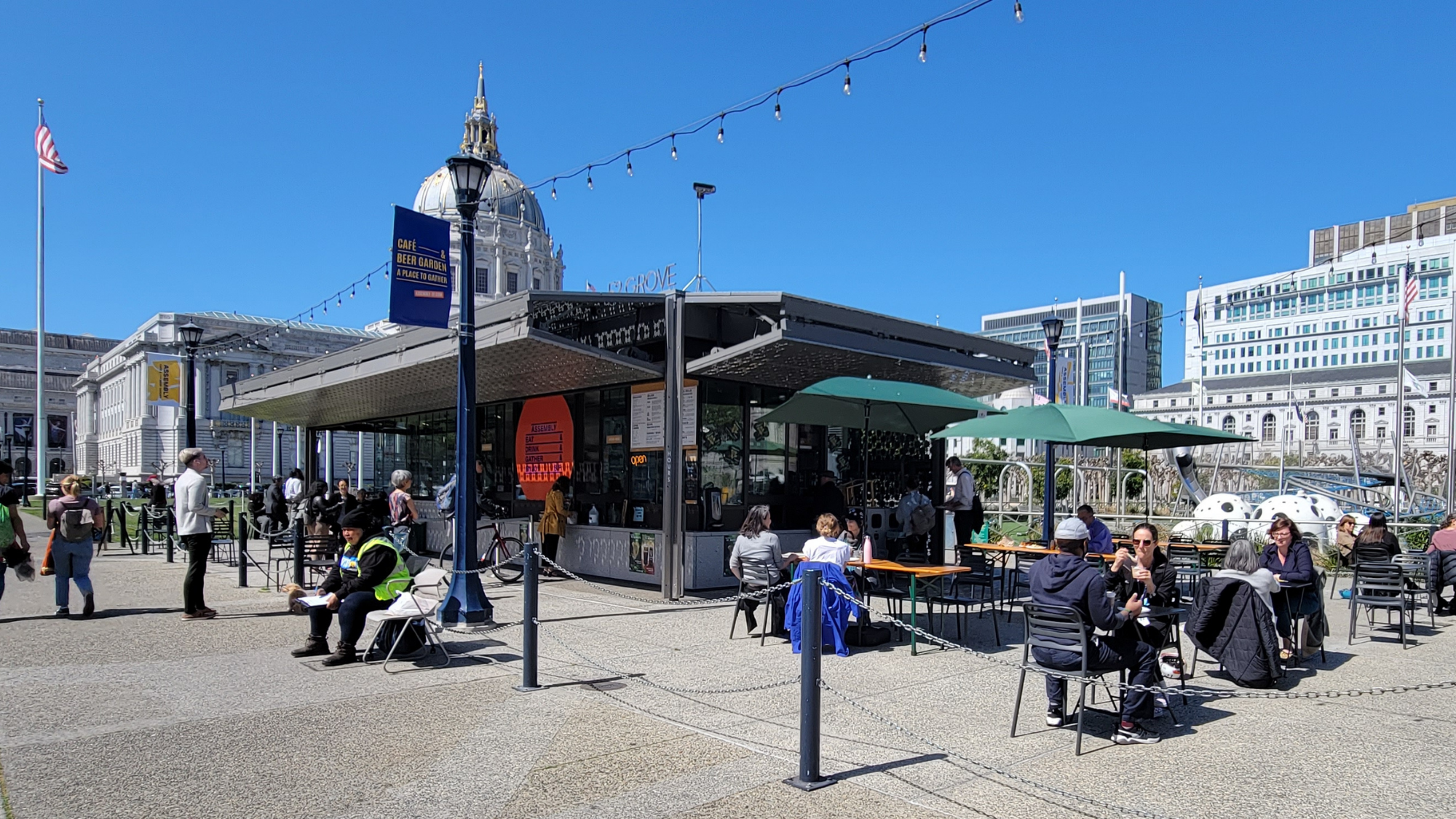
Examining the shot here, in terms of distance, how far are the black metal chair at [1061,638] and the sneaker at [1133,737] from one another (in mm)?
136

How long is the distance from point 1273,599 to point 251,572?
14.8 m

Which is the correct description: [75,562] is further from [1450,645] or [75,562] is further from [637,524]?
[1450,645]

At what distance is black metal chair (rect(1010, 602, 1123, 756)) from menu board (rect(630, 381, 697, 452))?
22.4 feet

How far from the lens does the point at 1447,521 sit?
12.4m

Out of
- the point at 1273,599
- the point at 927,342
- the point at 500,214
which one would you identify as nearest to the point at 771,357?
the point at 927,342

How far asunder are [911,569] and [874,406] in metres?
3.51

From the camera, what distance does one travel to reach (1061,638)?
618cm

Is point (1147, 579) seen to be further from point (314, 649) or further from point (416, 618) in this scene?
point (314, 649)

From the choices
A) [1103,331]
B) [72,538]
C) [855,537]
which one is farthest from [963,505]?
[1103,331]

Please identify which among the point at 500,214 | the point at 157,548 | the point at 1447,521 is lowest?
the point at 157,548

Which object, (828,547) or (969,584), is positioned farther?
(969,584)

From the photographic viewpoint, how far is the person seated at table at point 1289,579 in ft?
27.6

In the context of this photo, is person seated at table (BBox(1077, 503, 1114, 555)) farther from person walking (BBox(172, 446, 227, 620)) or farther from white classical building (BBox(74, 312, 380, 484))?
white classical building (BBox(74, 312, 380, 484))

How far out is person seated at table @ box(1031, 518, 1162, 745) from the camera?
6109 millimetres
